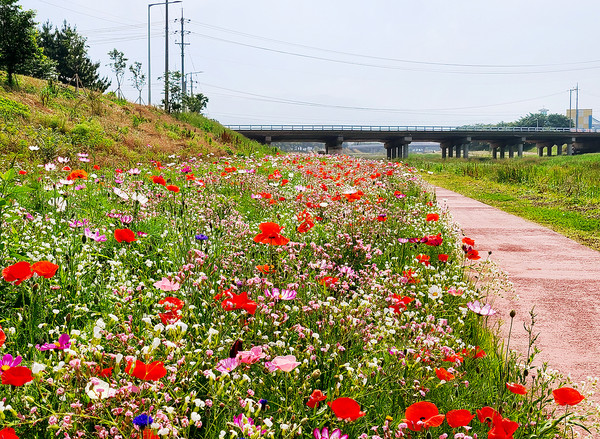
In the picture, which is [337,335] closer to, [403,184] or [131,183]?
[131,183]

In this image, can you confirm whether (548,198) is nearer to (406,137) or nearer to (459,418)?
(459,418)

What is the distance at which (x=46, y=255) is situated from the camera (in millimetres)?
3141

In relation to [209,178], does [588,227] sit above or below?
below

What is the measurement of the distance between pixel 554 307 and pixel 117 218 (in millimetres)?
3988

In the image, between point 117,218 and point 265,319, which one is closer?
point 265,319

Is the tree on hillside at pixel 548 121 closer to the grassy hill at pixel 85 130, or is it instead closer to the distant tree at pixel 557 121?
the distant tree at pixel 557 121

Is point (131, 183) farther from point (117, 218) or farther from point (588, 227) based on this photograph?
point (588, 227)

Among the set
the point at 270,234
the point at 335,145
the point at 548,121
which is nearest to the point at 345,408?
the point at 270,234

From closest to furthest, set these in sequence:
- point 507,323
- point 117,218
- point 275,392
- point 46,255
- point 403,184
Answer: point 275,392
point 46,255
point 507,323
point 117,218
point 403,184

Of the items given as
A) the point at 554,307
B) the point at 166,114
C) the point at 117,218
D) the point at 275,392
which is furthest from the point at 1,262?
Result: the point at 166,114

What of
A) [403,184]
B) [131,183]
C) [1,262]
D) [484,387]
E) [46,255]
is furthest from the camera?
[403,184]

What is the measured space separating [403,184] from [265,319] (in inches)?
311

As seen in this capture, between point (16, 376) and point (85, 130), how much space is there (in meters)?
12.0

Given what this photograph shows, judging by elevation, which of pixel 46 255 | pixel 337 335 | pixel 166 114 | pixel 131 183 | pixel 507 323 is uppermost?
pixel 166 114
